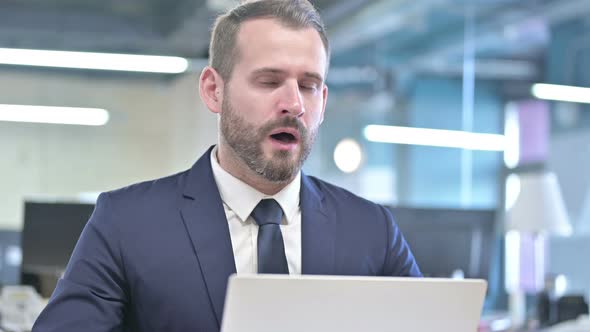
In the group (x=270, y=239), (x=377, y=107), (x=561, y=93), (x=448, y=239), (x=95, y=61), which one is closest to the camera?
(x=270, y=239)

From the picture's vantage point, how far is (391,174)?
828 centimetres

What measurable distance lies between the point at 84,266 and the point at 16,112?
24.2 feet

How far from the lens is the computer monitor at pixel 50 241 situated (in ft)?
12.5

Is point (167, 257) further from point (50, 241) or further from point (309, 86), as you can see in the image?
point (50, 241)

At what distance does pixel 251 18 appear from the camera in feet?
Answer: 5.31

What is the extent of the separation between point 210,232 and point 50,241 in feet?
8.01

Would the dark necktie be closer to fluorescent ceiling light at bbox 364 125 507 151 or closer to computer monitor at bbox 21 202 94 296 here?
computer monitor at bbox 21 202 94 296

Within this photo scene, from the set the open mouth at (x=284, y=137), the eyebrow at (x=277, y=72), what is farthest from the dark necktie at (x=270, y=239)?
the eyebrow at (x=277, y=72)

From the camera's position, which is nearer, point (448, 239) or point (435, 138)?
point (448, 239)

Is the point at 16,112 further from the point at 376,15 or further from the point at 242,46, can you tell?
the point at 242,46

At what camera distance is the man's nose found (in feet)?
4.91

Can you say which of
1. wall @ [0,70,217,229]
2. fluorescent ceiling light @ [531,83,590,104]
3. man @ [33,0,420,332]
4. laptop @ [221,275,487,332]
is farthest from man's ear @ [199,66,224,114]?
wall @ [0,70,217,229]

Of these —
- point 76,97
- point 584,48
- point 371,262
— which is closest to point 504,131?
point 584,48

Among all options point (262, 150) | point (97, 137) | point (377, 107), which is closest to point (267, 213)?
point (262, 150)
